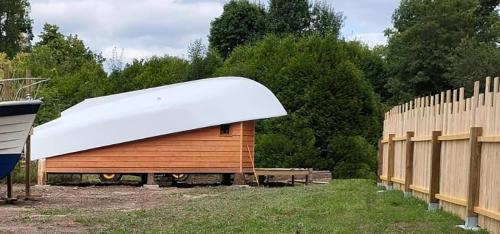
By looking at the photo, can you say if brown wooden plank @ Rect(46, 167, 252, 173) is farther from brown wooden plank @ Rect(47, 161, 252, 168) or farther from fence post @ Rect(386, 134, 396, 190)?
fence post @ Rect(386, 134, 396, 190)

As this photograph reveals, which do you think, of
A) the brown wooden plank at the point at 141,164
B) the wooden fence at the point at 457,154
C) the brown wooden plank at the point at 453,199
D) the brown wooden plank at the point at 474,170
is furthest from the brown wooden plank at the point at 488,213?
the brown wooden plank at the point at 141,164

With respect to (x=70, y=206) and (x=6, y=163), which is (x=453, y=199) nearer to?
(x=70, y=206)

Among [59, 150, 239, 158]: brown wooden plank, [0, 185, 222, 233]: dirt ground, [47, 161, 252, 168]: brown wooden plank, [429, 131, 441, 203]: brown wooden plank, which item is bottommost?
[0, 185, 222, 233]: dirt ground

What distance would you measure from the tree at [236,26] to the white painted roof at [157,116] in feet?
80.2

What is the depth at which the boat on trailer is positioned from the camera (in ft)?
47.9

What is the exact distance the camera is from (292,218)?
10.6m

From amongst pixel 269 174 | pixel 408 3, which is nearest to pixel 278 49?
pixel 269 174

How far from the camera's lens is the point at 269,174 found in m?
23.3

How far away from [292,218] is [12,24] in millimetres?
52267

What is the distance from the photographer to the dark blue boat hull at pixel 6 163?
15.0 meters

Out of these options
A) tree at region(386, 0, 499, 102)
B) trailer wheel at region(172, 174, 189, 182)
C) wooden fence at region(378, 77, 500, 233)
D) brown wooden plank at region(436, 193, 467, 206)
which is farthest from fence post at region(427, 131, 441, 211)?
tree at region(386, 0, 499, 102)

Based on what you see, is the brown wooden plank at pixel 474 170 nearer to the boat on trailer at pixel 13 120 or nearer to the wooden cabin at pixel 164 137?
the boat on trailer at pixel 13 120

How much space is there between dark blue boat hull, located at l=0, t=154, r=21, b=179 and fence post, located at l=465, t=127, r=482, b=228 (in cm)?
922

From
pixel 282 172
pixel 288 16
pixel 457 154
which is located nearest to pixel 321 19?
pixel 288 16
